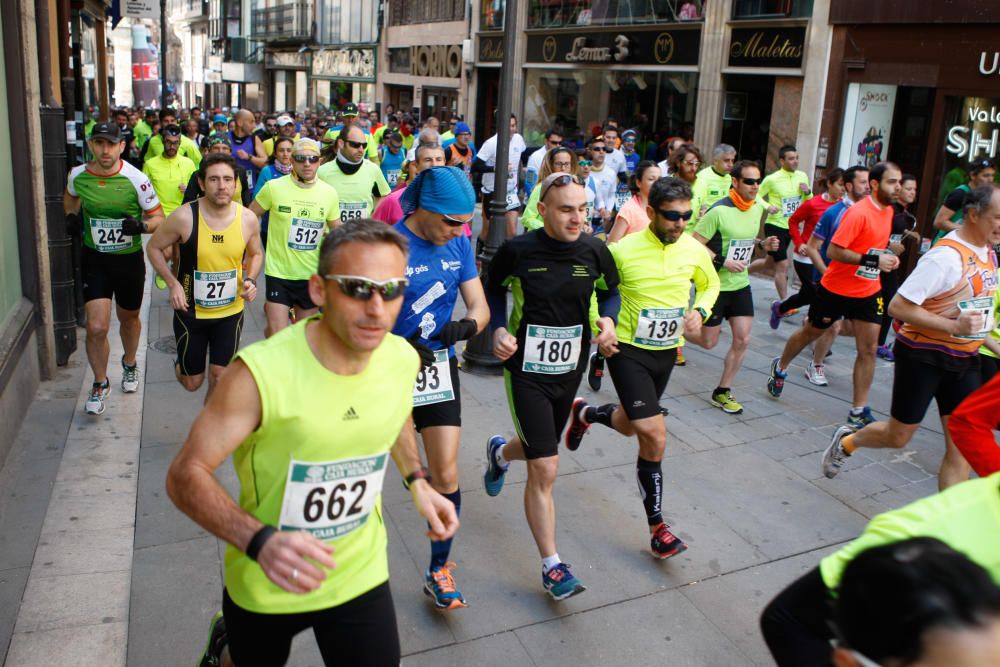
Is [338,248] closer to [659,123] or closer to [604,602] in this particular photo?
[604,602]

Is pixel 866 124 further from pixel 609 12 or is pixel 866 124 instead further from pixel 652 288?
pixel 652 288

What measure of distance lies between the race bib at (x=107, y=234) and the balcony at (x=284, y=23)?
136 feet

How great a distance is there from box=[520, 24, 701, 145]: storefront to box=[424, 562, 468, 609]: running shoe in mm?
14211

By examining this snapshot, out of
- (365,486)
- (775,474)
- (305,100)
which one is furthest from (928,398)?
(305,100)

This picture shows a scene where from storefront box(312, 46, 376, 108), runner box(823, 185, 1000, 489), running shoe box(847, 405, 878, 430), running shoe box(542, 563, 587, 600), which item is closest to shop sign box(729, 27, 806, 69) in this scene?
running shoe box(847, 405, 878, 430)

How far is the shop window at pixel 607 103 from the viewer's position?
17.8 m

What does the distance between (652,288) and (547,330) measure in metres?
0.79

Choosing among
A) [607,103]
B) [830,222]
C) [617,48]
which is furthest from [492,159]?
[607,103]

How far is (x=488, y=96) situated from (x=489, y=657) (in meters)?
23.9

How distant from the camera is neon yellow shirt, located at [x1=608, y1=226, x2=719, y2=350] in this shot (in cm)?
490

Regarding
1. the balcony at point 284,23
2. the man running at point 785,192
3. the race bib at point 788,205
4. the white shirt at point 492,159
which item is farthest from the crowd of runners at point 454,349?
the balcony at point 284,23

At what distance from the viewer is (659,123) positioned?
18.6 meters

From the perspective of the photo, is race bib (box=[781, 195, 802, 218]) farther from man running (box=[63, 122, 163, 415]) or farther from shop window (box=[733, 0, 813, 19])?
man running (box=[63, 122, 163, 415])

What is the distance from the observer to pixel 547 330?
4.47 metres
